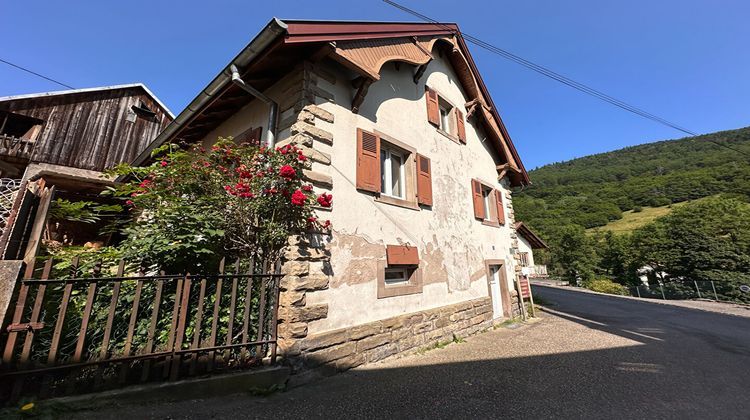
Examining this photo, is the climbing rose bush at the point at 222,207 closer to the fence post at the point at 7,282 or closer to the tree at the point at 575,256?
the fence post at the point at 7,282

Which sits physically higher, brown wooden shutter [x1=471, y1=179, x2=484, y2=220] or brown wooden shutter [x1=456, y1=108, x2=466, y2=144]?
brown wooden shutter [x1=456, y1=108, x2=466, y2=144]

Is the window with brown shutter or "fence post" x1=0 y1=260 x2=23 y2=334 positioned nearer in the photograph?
"fence post" x1=0 y1=260 x2=23 y2=334

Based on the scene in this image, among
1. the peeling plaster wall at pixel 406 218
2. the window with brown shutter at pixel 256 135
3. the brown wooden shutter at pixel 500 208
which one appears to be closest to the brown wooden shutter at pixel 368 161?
the peeling plaster wall at pixel 406 218

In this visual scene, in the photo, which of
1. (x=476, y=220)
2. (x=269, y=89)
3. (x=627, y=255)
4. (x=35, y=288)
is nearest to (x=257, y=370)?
(x=35, y=288)

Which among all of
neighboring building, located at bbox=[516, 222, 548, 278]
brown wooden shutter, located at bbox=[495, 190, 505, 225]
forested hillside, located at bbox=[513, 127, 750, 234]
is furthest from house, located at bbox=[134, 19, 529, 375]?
forested hillside, located at bbox=[513, 127, 750, 234]

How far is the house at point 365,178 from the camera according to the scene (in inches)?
168

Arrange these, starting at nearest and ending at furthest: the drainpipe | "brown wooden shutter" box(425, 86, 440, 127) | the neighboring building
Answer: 1. the drainpipe
2. "brown wooden shutter" box(425, 86, 440, 127)
3. the neighboring building

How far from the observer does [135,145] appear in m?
15.1

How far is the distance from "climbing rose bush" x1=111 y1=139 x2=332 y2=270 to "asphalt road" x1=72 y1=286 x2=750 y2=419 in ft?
5.67

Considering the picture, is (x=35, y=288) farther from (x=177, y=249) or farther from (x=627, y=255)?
(x=627, y=255)

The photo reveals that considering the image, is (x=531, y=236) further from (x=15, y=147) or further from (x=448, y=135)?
(x=15, y=147)

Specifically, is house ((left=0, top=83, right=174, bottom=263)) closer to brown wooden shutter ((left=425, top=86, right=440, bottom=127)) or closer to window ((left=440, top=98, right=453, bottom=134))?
brown wooden shutter ((left=425, top=86, right=440, bottom=127))

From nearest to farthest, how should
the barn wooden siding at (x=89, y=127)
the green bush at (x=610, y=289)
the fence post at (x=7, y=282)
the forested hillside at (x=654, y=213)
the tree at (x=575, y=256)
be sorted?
the fence post at (x=7, y=282)
the barn wooden siding at (x=89, y=127)
the forested hillside at (x=654, y=213)
the green bush at (x=610, y=289)
the tree at (x=575, y=256)

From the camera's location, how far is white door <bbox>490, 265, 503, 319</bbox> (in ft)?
28.0
